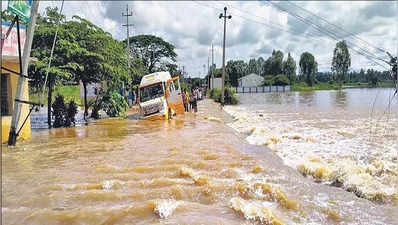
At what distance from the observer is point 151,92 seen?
25.1 meters

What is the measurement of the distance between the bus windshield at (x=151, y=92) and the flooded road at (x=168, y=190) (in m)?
11.9

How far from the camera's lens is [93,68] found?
2159 centimetres

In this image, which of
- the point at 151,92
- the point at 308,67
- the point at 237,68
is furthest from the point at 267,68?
the point at 151,92

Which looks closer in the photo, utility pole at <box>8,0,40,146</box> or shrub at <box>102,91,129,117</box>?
utility pole at <box>8,0,40,146</box>

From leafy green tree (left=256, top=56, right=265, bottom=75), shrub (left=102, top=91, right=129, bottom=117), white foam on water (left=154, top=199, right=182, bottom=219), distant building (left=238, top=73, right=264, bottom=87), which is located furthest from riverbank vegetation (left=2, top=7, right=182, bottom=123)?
leafy green tree (left=256, top=56, right=265, bottom=75)

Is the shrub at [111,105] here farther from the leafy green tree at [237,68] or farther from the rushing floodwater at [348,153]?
the leafy green tree at [237,68]

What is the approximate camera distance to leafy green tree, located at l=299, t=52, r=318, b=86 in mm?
125562

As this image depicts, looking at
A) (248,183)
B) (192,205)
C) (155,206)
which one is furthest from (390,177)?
(155,206)

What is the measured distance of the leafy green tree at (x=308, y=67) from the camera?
126 meters

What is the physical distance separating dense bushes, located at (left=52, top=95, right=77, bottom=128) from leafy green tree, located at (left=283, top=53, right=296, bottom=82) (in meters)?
110

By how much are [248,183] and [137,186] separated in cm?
227

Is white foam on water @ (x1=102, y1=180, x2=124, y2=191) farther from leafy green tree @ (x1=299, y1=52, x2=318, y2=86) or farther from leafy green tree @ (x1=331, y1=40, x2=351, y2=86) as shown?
leafy green tree @ (x1=299, y1=52, x2=318, y2=86)

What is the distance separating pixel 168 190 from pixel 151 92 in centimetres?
1806

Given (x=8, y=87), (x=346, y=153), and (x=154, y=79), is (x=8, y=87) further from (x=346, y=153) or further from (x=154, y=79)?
(x=346, y=153)
